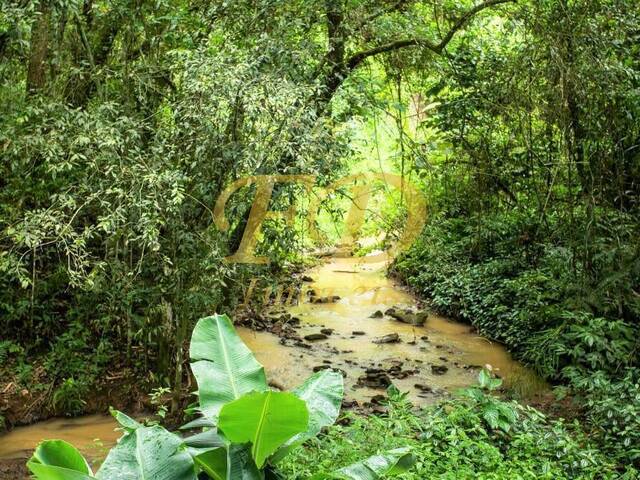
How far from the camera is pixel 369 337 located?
36.4 feet

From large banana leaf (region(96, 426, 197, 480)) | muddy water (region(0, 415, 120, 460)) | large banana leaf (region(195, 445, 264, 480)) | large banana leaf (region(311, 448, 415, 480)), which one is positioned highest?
large banana leaf (region(96, 426, 197, 480))

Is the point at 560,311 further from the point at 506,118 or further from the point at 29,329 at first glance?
the point at 29,329

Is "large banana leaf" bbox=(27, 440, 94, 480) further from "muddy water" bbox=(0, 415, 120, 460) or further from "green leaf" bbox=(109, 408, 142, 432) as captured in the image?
"muddy water" bbox=(0, 415, 120, 460)

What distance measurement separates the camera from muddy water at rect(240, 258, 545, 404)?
28.9ft

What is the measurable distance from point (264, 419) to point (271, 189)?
3.42 meters

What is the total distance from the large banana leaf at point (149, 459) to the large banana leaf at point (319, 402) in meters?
0.61

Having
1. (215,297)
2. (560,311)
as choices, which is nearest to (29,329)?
(215,297)

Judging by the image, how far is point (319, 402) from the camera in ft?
13.1

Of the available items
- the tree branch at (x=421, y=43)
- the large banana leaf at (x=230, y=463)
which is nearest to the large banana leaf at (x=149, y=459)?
the large banana leaf at (x=230, y=463)

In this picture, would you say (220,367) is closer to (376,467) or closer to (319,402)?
(319,402)

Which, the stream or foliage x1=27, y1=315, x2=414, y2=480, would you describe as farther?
the stream

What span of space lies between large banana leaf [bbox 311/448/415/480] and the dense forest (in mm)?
369

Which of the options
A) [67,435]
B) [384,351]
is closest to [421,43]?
[384,351]

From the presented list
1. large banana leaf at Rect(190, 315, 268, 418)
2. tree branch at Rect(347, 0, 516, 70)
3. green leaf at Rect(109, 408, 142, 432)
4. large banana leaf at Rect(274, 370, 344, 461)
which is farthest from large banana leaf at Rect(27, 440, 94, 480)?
tree branch at Rect(347, 0, 516, 70)
